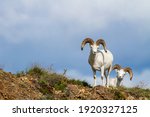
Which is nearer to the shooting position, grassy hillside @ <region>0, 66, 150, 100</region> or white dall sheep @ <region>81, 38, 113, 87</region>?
grassy hillside @ <region>0, 66, 150, 100</region>

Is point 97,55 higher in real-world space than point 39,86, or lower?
higher

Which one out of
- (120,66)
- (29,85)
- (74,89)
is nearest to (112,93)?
(74,89)

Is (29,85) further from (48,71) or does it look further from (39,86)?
(48,71)

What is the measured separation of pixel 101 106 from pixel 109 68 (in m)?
9.07

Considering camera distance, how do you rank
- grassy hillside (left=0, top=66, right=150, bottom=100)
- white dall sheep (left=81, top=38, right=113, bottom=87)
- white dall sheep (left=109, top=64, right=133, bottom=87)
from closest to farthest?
grassy hillside (left=0, top=66, right=150, bottom=100)
white dall sheep (left=81, top=38, right=113, bottom=87)
white dall sheep (left=109, top=64, right=133, bottom=87)

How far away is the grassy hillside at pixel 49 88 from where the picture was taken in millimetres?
28089

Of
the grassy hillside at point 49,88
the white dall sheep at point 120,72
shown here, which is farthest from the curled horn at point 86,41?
the white dall sheep at point 120,72

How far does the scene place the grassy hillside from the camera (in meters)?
28.1

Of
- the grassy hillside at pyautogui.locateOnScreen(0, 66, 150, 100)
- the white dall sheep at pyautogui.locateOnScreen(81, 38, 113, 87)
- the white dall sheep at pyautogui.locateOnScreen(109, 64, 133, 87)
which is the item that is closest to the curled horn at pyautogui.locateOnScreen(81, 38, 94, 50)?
the white dall sheep at pyautogui.locateOnScreen(81, 38, 113, 87)

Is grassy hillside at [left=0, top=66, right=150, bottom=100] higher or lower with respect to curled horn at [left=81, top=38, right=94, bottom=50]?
lower

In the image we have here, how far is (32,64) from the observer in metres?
32.1

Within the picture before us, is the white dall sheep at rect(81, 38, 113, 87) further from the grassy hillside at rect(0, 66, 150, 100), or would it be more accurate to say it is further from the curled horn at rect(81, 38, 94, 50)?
the grassy hillside at rect(0, 66, 150, 100)

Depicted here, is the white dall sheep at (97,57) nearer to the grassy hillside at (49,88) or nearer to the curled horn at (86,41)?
the curled horn at (86,41)

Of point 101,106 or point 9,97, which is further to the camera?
point 9,97
